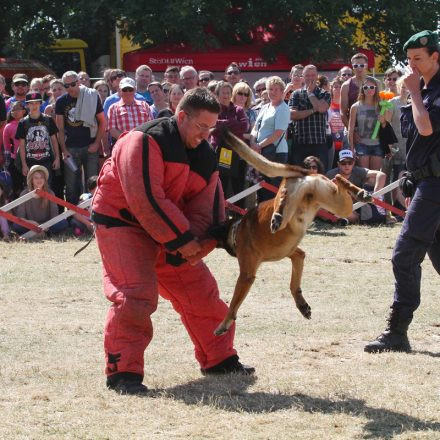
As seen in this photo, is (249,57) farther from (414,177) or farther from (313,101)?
(414,177)

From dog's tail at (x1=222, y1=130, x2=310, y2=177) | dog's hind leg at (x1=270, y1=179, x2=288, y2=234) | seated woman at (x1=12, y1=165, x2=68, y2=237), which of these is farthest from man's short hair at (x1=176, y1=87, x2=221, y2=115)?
seated woman at (x1=12, y1=165, x2=68, y2=237)

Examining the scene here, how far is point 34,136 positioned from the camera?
39.8 ft

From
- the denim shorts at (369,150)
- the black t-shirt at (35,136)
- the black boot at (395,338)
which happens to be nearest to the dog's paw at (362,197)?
the black boot at (395,338)

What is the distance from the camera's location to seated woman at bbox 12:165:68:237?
466 inches

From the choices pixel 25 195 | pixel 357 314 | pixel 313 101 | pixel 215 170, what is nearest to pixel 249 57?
pixel 313 101

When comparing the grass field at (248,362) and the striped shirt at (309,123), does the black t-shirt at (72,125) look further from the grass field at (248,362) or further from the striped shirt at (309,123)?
the grass field at (248,362)

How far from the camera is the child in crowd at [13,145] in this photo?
12.5 metres

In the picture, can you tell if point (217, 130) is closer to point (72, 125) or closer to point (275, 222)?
point (72, 125)

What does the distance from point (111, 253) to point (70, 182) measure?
7.25 m

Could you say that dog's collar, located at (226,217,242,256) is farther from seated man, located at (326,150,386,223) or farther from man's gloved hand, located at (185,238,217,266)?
seated man, located at (326,150,386,223)

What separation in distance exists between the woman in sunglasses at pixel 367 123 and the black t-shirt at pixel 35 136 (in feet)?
13.2

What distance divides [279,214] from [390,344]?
1.86 m

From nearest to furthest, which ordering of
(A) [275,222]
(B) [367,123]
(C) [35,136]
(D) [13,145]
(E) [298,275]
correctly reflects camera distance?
(A) [275,222]
(E) [298,275]
(C) [35,136]
(D) [13,145]
(B) [367,123]

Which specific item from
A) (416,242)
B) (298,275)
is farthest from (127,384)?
(416,242)
